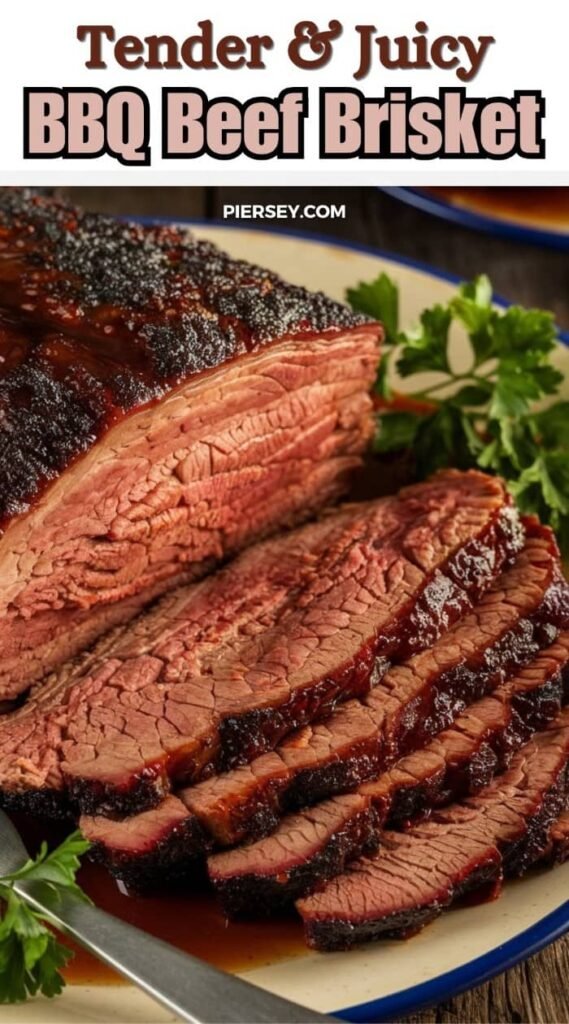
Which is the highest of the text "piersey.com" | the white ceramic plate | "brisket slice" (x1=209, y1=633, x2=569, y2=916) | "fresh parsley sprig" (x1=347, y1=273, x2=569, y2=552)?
the text "piersey.com"

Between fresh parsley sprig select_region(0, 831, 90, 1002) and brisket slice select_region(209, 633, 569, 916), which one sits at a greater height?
brisket slice select_region(209, 633, 569, 916)

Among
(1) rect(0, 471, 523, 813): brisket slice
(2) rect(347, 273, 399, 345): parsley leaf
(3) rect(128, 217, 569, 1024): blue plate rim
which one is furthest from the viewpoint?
(2) rect(347, 273, 399, 345): parsley leaf

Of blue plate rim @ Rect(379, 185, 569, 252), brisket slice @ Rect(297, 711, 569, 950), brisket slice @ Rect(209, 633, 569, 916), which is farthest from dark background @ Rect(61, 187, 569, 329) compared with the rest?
brisket slice @ Rect(297, 711, 569, 950)

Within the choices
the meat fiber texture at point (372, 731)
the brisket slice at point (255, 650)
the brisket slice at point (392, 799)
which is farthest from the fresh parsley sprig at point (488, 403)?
the brisket slice at point (392, 799)

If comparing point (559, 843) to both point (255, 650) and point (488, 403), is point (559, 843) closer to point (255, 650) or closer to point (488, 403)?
point (255, 650)

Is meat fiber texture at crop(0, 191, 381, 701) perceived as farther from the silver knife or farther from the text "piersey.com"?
the text "piersey.com"

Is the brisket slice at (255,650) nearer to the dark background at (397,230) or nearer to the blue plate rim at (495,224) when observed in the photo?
the blue plate rim at (495,224)

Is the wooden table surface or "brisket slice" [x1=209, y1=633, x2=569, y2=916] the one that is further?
the wooden table surface
